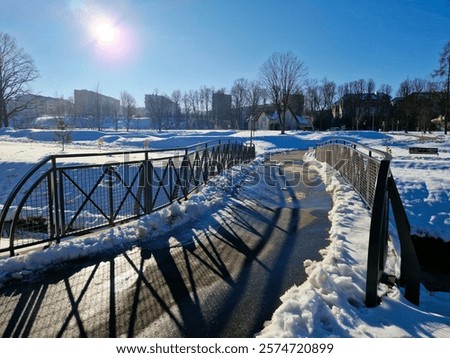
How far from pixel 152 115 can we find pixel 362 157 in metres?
98.6

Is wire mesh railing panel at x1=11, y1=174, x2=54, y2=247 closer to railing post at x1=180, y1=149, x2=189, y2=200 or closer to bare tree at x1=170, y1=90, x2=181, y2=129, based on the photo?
railing post at x1=180, y1=149, x2=189, y2=200

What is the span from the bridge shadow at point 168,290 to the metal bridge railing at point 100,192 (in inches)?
44.4

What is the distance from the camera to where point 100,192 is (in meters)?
8.75

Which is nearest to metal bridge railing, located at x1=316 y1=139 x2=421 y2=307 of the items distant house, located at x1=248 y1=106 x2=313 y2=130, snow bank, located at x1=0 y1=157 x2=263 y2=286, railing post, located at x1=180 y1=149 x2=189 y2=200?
snow bank, located at x1=0 y1=157 x2=263 y2=286

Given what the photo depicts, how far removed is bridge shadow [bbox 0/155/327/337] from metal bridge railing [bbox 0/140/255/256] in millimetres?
1128

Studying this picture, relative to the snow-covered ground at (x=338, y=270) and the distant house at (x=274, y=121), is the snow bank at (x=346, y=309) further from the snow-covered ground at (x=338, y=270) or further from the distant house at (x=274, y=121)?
the distant house at (x=274, y=121)

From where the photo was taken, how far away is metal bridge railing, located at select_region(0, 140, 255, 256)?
4688 millimetres

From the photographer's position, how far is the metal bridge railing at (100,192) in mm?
4688

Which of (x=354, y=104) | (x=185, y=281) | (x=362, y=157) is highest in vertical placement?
(x=354, y=104)

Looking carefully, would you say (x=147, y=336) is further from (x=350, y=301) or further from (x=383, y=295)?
(x=383, y=295)

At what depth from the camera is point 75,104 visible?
382 feet

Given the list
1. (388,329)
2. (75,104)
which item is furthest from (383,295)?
(75,104)

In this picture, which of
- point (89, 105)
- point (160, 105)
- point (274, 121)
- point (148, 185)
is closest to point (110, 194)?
point (148, 185)

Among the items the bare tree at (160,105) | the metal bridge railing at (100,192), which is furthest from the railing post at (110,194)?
the bare tree at (160,105)
